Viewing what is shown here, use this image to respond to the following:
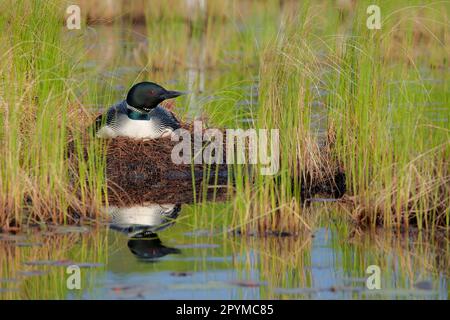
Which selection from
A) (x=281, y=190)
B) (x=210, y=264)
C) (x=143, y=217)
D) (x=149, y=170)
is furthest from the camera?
(x=149, y=170)

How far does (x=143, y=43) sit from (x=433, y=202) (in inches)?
425

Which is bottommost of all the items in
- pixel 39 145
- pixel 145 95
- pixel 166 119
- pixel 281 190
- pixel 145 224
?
pixel 145 224

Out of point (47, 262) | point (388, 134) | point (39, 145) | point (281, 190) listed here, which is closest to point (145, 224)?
point (39, 145)

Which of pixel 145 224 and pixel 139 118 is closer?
pixel 145 224

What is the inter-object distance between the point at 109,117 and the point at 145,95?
0.45 meters

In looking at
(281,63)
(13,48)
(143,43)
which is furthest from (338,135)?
(143,43)

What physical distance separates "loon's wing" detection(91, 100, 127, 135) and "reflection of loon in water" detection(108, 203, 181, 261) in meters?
1.18

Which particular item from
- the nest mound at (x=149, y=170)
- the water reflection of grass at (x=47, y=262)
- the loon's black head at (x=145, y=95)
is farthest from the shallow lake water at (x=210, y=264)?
the loon's black head at (x=145, y=95)

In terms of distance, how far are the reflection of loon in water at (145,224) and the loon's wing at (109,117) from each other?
118cm

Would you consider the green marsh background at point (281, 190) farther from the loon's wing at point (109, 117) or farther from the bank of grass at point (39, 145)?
A: the loon's wing at point (109, 117)

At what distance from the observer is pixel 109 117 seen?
9578mm

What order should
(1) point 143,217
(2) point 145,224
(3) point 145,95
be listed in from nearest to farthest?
(2) point 145,224, (1) point 143,217, (3) point 145,95

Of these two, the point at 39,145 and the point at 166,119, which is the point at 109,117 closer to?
the point at 166,119

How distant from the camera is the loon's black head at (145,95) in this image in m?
9.82
